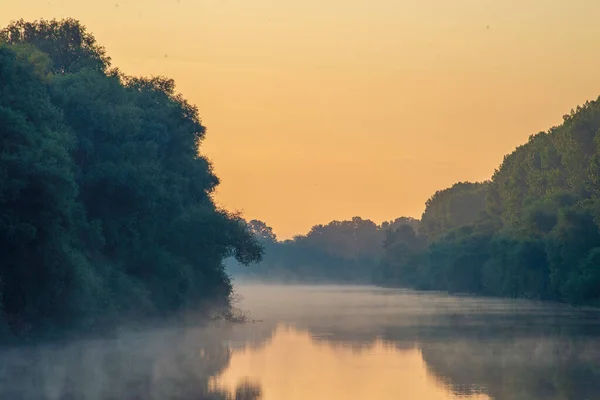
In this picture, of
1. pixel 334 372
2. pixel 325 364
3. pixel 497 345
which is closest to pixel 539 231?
pixel 497 345

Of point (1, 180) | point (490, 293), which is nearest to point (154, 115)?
point (1, 180)

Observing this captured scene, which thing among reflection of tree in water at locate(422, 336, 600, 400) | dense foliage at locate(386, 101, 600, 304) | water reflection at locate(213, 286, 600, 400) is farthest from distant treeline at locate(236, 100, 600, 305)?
reflection of tree in water at locate(422, 336, 600, 400)

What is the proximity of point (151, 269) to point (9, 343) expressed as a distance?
715 inches

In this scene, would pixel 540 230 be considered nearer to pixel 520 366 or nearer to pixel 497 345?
pixel 497 345

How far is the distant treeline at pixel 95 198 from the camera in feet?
127

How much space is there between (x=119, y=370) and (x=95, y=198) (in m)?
20.7

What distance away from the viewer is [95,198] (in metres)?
50.9

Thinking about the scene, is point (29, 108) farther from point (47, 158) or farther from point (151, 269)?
point (151, 269)

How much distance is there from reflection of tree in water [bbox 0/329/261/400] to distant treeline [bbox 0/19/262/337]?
238 cm

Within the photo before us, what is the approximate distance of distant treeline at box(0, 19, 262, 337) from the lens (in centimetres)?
3872

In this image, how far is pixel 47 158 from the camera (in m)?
39.2

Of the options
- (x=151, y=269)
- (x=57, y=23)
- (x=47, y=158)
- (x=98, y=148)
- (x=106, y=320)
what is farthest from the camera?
(x=57, y=23)

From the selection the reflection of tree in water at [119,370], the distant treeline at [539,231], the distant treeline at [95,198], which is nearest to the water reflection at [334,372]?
the reflection of tree in water at [119,370]

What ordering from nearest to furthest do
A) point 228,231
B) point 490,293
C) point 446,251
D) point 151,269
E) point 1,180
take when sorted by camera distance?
point 1,180
point 151,269
point 228,231
point 490,293
point 446,251
